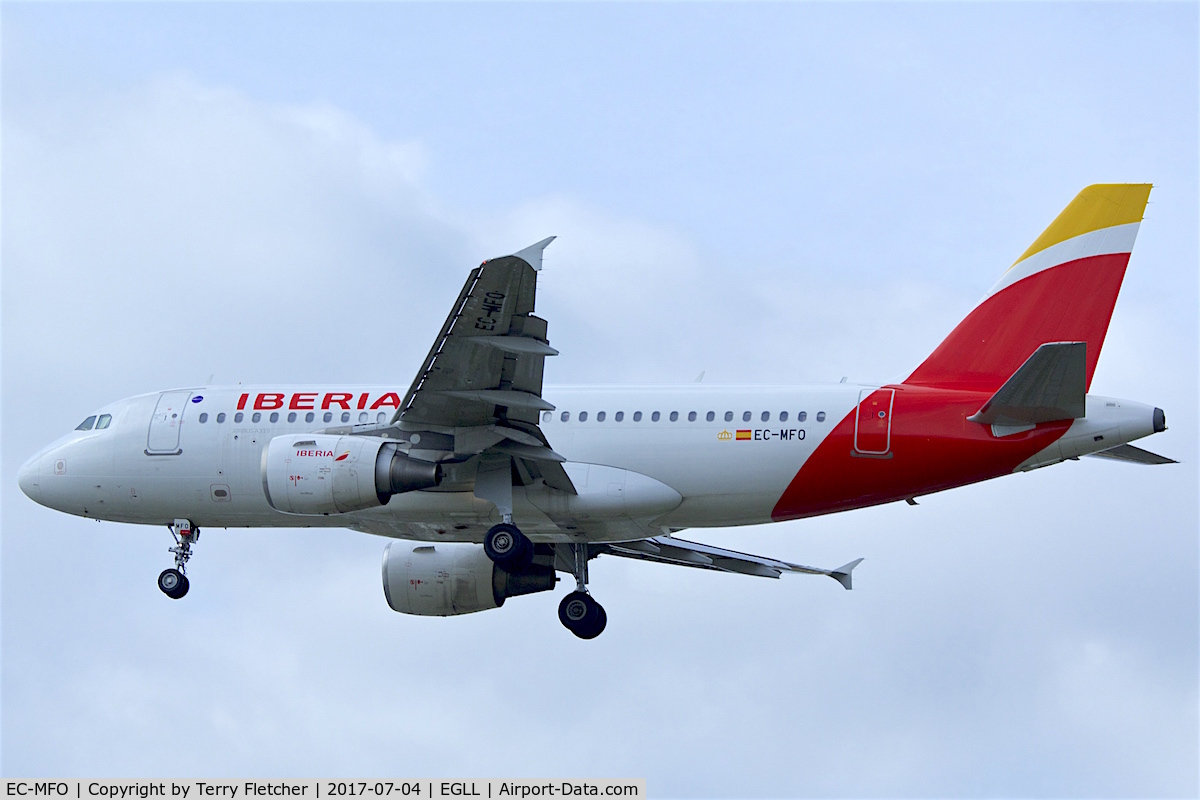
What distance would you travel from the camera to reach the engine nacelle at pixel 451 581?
34.8 meters

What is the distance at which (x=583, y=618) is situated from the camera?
33438 mm

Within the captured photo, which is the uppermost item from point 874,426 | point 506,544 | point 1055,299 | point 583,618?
point 1055,299

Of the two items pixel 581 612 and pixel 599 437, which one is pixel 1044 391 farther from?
pixel 581 612

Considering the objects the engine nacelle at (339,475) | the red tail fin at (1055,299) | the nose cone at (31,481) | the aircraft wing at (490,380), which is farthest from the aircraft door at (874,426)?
the nose cone at (31,481)

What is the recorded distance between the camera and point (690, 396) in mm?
30922

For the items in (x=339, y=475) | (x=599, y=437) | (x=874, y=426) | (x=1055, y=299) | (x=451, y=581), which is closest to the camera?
(x=339, y=475)

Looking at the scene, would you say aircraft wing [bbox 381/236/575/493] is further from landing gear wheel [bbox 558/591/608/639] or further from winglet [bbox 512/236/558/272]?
landing gear wheel [bbox 558/591/608/639]

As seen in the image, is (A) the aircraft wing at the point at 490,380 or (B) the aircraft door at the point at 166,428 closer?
(A) the aircraft wing at the point at 490,380

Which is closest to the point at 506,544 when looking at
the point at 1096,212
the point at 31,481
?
the point at 31,481

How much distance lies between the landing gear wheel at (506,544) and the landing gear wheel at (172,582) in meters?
6.93

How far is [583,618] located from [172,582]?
317 inches

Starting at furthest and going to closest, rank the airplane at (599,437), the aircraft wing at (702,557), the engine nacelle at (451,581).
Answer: the aircraft wing at (702,557) → the engine nacelle at (451,581) → the airplane at (599,437)

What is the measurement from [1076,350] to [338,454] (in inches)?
486

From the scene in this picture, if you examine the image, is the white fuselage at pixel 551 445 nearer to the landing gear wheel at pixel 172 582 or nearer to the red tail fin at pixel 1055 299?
the landing gear wheel at pixel 172 582
